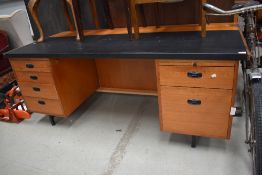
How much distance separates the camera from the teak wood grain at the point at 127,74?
221 cm

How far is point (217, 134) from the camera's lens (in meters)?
1.41

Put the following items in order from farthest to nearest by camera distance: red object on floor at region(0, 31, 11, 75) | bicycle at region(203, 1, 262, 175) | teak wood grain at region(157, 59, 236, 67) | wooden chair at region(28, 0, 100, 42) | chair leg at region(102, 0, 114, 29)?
red object on floor at region(0, 31, 11, 75) → chair leg at region(102, 0, 114, 29) → wooden chair at region(28, 0, 100, 42) → teak wood grain at region(157, 59, 236, 67) → bicycle at region(203, 1, 262, 175)

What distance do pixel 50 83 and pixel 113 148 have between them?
0.71 metres

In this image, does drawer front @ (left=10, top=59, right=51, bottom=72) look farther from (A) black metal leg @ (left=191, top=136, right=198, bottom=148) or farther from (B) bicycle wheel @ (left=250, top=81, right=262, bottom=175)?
(B) bicycle wheel @ (left=250, top=81, right=262, bottom=175)

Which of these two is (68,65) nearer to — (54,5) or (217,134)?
(54,5)

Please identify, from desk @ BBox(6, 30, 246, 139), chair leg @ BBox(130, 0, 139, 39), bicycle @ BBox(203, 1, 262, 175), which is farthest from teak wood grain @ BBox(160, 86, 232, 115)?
chair leg @ BBox(130, 0, 139, 39)

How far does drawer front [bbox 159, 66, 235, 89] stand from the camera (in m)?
1.23

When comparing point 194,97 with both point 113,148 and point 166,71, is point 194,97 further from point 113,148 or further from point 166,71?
point 113,148

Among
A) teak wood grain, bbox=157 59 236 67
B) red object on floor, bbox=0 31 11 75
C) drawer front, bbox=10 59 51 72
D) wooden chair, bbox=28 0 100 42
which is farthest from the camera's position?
red object on floor, bbox=0 31 11 75

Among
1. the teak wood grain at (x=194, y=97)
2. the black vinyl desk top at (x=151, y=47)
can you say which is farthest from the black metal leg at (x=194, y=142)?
the black vinyl desk top at (x=151, y=47)

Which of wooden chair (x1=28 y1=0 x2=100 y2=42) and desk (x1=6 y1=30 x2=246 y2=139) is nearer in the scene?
desk (x1=6 y1=30 x2=246 y2=139)

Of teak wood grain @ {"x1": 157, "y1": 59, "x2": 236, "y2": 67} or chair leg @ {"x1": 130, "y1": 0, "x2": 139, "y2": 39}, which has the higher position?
chair leg @ {"x1": 130, "y1": 0, "x2": 139, "y2": 39}

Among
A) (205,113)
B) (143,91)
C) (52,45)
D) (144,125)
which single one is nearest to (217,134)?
(205,113)

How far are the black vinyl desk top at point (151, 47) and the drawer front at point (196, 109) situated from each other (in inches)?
8.8
